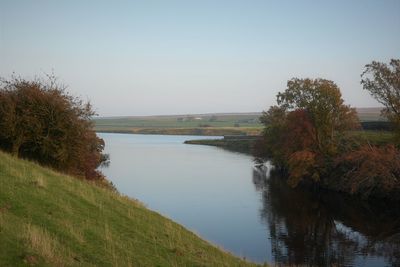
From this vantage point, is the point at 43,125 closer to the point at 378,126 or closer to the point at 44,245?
the point at 44,245

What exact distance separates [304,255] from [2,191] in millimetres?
17515

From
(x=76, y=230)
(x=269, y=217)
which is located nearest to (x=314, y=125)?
(x=269, y=217)

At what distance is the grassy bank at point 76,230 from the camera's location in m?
9.48

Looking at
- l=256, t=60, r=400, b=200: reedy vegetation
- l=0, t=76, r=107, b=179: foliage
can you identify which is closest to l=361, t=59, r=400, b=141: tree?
l=256, t=60, r=400, b=200: reedy vegetation

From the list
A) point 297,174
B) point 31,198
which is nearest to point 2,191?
point 31,198

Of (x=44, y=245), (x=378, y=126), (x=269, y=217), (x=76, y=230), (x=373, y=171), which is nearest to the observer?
(x=44, y=245)

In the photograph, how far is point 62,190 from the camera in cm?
1609

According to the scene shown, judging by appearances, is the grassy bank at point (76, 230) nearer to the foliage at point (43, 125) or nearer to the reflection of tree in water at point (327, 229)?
the foliage at point (43, 125)

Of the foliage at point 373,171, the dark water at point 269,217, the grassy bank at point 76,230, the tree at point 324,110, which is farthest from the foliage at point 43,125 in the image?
the tree at point 324,110

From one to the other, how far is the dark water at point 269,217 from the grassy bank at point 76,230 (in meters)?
9.28

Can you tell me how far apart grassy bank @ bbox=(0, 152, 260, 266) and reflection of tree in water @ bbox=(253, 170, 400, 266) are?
1002cm

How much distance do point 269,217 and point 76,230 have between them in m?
23.6

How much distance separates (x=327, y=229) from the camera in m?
30.9

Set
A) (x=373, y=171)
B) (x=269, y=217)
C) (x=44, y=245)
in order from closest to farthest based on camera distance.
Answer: (x=44, y=245), (x=269, y=217), (x=373, y=171)
